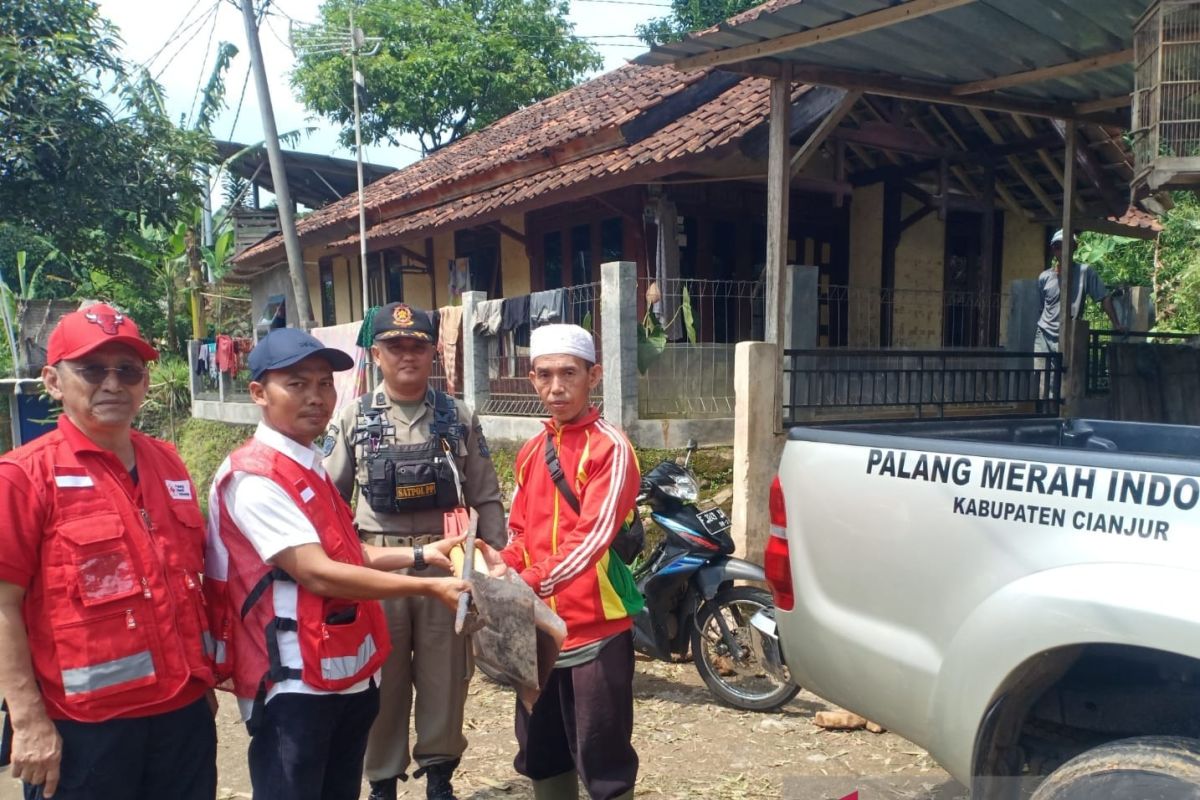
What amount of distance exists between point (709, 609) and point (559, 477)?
6.72 feet

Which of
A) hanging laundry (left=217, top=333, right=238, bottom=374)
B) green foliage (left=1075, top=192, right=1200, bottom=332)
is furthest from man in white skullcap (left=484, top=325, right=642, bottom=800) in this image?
hanging laundry (left=217, top=333, right=238, bottom=374)

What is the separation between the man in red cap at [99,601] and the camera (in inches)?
74.4

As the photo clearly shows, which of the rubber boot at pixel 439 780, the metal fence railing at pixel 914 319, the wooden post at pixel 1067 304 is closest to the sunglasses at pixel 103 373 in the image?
the rubber boot at pixel 439 780

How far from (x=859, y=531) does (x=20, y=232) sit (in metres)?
14.0

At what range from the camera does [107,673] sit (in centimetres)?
193

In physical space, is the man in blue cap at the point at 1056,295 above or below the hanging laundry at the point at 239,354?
above

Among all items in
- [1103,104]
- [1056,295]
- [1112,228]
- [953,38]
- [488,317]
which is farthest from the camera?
[1112,228]

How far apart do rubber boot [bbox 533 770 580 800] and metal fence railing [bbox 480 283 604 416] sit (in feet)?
15.8

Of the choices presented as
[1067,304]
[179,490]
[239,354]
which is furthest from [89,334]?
[239,354]

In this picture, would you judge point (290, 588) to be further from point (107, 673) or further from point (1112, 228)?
point (1112, 228)

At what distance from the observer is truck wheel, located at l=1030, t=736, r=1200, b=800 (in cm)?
172

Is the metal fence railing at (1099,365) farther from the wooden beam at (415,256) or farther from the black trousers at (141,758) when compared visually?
the wooden beam at (415,256)

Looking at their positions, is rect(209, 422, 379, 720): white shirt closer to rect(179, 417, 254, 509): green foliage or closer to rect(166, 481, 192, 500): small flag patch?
rect(166, 481, 192, 500): small flag patch

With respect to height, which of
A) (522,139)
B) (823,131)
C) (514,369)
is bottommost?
(514,369)
